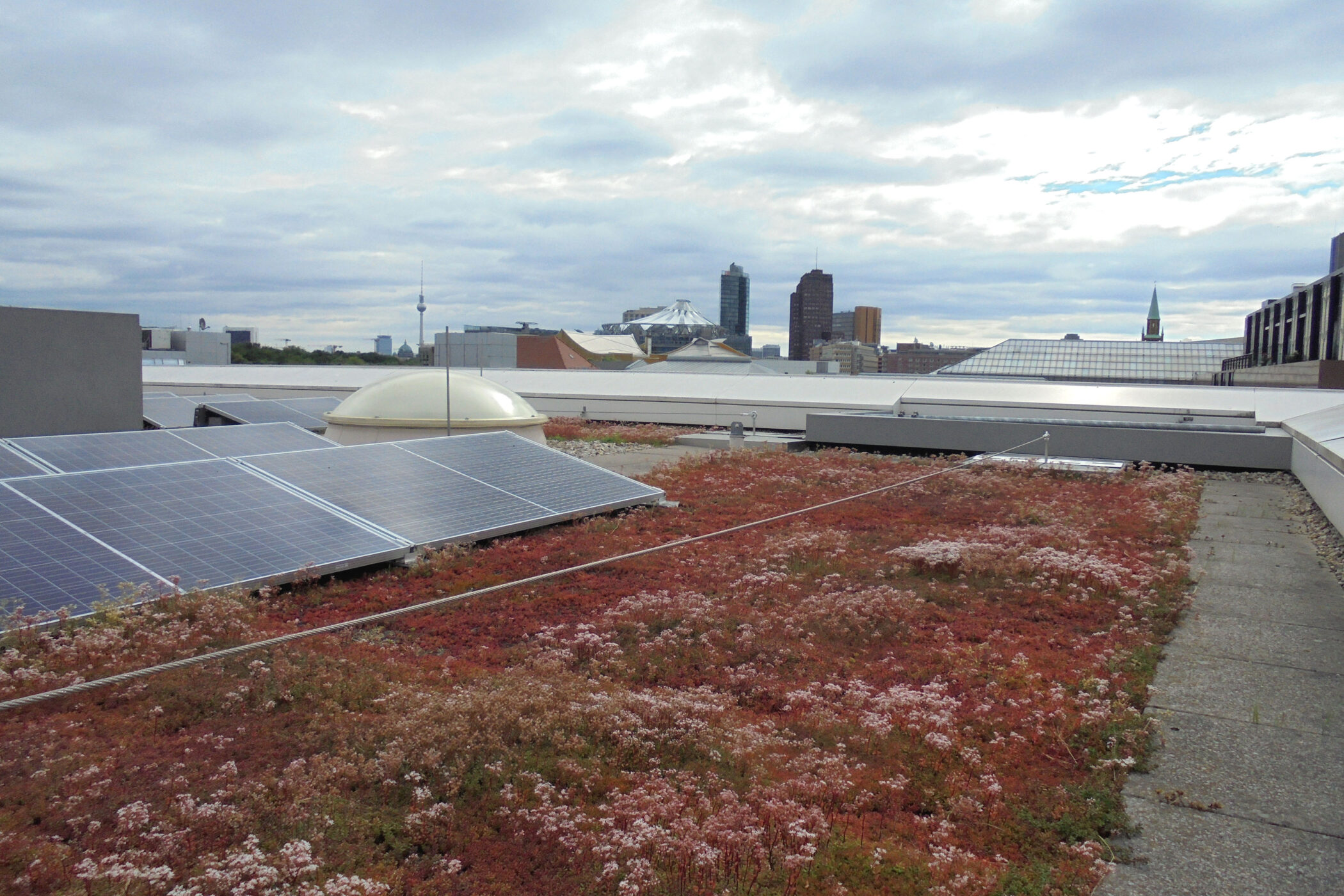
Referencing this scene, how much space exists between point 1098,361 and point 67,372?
7716 centimetres

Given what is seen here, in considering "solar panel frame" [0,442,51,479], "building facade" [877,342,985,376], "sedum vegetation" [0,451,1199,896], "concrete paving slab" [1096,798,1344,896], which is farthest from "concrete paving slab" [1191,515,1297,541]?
"building facade" [877,342,985,376]

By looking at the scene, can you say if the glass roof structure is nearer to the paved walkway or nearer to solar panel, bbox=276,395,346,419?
solar panel, bbox=276,395,346,419

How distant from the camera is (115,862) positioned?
399cm

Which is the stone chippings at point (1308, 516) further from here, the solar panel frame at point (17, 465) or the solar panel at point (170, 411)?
the solar panel at point (170, 411)

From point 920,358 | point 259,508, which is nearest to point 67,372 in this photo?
point 259,508

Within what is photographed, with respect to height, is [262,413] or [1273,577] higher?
[262,413]

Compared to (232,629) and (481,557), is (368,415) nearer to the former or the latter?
(481,557)

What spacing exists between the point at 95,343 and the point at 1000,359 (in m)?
71.7

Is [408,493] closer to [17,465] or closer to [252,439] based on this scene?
[17,465]

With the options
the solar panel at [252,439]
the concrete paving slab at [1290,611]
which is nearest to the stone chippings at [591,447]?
the solar panel at [252,439]

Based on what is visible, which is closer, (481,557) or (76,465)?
(481,557)

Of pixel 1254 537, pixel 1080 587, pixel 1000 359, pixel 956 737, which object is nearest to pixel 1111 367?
pixel 1000 359

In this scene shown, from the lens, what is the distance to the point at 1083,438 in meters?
21.7

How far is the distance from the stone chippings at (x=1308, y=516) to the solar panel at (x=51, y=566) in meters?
13.0
